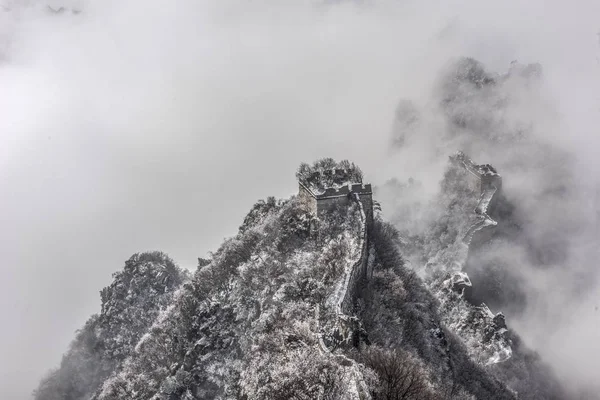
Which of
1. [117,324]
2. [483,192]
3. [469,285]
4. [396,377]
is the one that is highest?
[483,192]

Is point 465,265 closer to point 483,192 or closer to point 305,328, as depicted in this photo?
point 483,192

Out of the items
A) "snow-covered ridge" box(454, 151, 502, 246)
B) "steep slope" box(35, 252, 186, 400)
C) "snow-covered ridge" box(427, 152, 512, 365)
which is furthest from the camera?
"steep slope" box(35, 252, 186, 400)

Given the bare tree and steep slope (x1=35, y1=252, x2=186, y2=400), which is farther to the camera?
steep slope (x1=35, y1=252, x2=186, y2=400)

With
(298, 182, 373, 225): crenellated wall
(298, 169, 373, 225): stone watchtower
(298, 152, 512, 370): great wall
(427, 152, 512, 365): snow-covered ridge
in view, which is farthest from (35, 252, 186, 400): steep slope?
(298, 152, 512, 370): great wall

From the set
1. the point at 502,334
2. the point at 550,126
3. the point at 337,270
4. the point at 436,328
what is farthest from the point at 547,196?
the point at 337,270

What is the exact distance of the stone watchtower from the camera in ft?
177

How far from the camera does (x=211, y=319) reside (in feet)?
184

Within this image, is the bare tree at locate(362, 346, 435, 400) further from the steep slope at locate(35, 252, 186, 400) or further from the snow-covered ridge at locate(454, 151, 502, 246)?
the steep slope at locate(35, 252, 186, 400)

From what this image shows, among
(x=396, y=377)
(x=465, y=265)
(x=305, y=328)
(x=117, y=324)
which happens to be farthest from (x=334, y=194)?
(x=117, y=324)

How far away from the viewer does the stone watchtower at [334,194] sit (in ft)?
177

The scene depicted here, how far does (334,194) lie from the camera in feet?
178

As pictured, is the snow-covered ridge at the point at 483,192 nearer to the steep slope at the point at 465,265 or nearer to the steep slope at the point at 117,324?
the steep slope at the point at 465,265

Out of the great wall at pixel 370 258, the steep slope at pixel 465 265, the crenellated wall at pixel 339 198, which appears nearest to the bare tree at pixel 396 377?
the great wall at pixel 370 258

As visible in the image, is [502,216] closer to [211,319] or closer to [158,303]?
[211,319]
